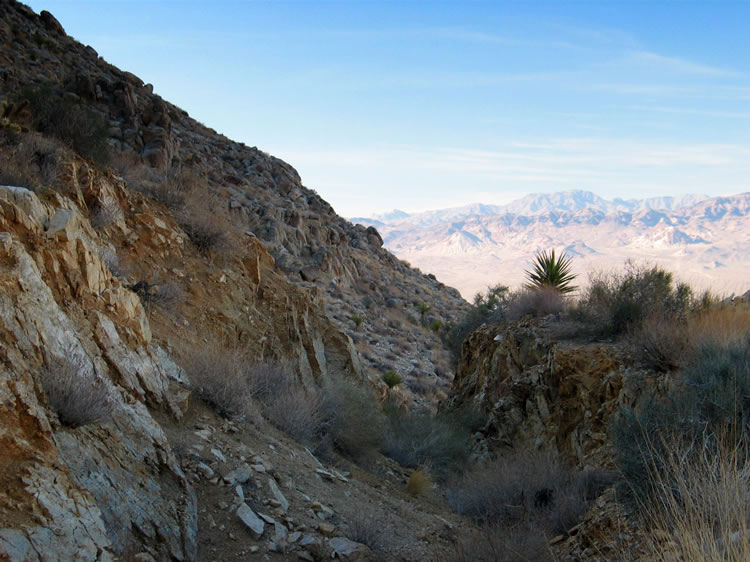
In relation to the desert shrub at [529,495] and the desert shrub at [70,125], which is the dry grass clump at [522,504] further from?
the desert shrub at [70,125]

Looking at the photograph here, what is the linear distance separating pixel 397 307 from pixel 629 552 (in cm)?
2455

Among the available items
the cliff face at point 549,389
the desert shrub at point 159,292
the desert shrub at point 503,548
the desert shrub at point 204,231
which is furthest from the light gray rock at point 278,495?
the desert shrub at point 204,231

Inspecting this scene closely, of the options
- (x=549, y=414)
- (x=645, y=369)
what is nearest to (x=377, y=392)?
(x=549, y=414)

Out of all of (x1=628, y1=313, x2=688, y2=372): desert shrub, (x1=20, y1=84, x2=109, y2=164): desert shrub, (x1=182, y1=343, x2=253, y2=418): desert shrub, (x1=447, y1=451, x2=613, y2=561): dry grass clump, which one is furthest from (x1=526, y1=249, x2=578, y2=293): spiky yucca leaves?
(x1=20, y1=84, x2=109, y2=164): desert shrub

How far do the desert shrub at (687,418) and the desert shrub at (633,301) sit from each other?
97.5 inches

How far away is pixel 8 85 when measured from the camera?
1550cm

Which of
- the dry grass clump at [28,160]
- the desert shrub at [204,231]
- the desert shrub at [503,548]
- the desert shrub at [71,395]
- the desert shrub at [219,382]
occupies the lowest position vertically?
the desert shrub at [503,548]

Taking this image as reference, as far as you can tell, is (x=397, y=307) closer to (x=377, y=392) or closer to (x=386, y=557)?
(x=377, y=392)

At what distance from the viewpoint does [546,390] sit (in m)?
9.49

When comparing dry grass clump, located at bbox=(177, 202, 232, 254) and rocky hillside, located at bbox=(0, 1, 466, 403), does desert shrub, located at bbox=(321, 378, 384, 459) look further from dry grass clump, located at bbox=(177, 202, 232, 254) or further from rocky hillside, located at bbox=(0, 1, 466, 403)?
dry grass clump, located at bbox=(177, 202, 232, 254)

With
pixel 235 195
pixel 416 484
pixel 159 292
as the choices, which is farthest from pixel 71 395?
pixel 235 195

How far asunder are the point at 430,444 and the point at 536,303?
415cm

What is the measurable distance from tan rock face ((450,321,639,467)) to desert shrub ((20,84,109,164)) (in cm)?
900

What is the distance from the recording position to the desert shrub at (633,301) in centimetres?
882
